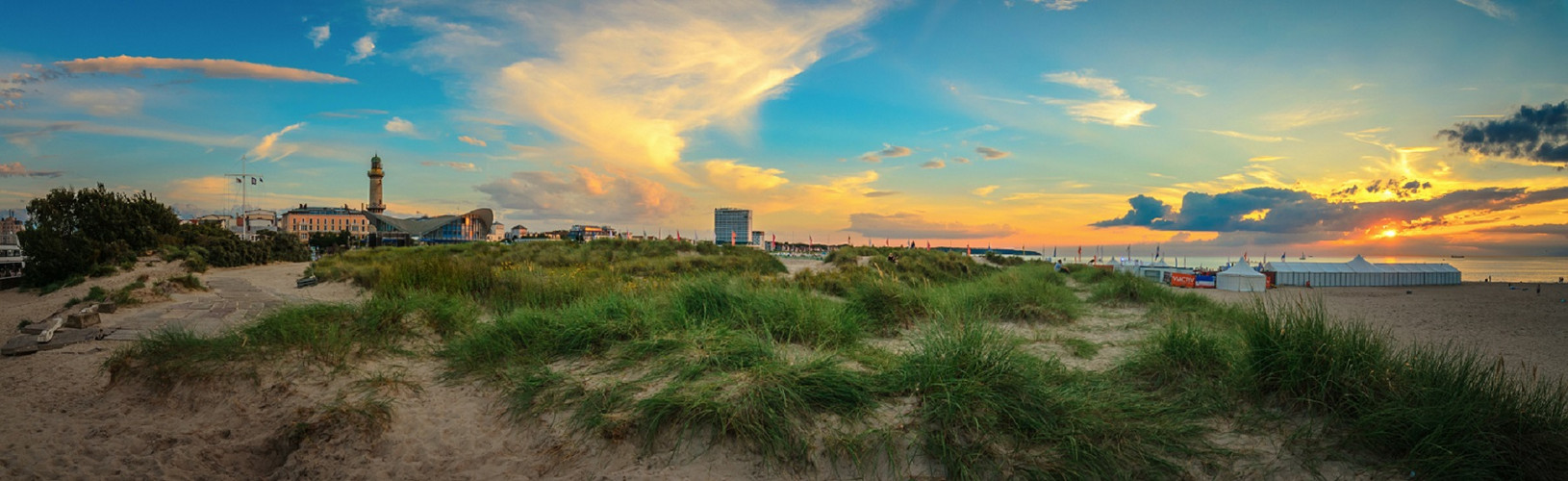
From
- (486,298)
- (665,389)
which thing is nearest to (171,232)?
(486,298)

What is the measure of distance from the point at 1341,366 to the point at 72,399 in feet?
38.3

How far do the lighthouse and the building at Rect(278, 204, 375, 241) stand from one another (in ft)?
8.64

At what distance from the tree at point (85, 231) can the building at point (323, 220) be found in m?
92.4

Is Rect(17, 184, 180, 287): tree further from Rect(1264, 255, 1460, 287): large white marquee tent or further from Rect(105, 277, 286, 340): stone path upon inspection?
Rect(1264, 255, 1460, 287): large white marquee tent

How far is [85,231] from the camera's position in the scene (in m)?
24.4

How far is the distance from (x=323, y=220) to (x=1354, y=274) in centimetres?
14065

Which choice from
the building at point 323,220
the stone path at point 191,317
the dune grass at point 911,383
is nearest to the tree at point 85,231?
the stone path at point 191,317

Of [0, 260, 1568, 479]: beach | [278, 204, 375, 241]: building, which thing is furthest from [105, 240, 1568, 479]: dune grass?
[278, 204, 375, 241]: building

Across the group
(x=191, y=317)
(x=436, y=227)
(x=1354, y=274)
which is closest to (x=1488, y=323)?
(x=1354, y=274)

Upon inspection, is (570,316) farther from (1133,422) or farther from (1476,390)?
(1476,390)

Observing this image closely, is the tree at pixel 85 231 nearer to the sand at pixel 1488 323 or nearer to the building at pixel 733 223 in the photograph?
the sand at pixel 1488 323

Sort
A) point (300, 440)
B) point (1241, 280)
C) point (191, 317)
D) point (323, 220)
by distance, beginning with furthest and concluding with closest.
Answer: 1. point (323, 220)
2. point (1241, 280)
3. point (191, 317)
4. point (300, 440)

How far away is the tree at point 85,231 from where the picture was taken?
21.3m

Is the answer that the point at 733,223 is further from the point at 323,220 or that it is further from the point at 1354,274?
the point at 323,220
